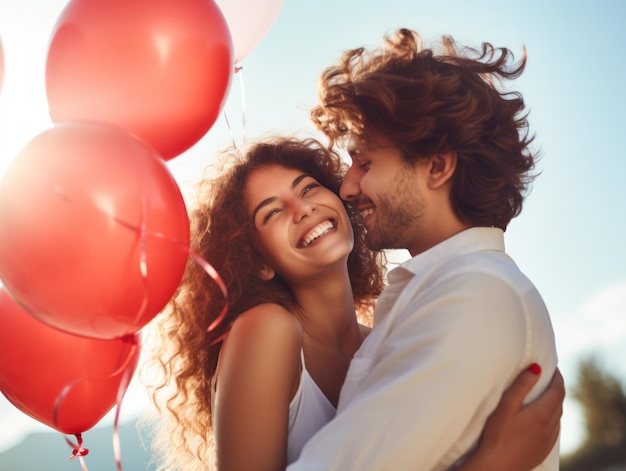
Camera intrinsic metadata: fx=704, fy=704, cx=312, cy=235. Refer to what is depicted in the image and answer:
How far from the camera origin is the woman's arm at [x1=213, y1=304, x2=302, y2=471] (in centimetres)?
213

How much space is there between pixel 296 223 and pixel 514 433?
1.19 metres

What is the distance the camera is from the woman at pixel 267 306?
7.38 feet

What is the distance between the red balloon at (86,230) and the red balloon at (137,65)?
25 cm

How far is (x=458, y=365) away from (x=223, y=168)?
165cm

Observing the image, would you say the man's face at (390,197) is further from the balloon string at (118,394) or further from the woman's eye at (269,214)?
the balloon string at (118,394)

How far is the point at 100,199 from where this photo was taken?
1.67 meters

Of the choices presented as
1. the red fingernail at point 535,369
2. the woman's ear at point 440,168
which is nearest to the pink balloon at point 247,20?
the woman's ear at point 440,168

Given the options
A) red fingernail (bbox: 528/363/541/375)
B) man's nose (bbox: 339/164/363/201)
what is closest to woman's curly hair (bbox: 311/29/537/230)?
man's nose (bbox: 339/164/363/201)

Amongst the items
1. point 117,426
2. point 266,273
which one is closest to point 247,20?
point 266,273

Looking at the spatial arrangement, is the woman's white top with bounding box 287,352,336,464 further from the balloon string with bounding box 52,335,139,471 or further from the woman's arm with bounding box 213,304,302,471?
the balloon string with bounding box 52,335,139,471

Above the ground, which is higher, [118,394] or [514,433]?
[514,433]

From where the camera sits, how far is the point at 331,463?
1623mm

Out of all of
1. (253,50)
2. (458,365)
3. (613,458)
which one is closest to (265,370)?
(458,365)

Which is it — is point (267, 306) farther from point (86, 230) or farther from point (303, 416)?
point (86, 230)
